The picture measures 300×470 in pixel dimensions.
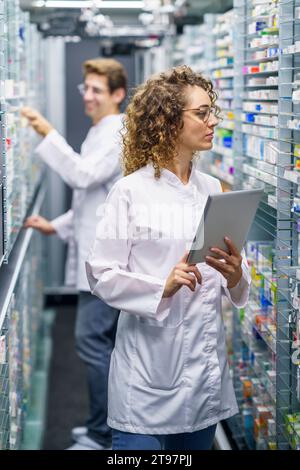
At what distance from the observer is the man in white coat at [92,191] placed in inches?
157

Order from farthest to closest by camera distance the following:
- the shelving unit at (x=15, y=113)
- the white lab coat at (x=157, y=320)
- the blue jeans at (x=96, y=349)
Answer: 1. the blue jeans at (x=96, y=349)
2. the shelving unit at (x=15, y=113)
3. the white lab coat at (x=157, y=320)

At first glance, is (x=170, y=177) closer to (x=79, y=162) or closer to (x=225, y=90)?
(x=79, y=162)


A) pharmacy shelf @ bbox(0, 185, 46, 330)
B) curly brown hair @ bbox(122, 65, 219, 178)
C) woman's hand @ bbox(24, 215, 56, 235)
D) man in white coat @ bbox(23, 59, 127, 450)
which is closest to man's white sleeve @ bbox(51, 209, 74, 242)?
man in white coat @ bbox(23, 59, 127, 450)

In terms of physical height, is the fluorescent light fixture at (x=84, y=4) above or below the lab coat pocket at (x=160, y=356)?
above

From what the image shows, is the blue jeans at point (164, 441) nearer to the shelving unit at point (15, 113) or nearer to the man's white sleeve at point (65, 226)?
the shelving unit at point (15, 113)

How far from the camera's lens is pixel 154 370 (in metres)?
2.51

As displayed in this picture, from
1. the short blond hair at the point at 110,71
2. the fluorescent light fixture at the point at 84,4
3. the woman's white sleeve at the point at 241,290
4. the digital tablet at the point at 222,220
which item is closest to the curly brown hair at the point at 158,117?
the digital tablet at the point at 222,220

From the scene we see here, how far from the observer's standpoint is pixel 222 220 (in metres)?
2.30

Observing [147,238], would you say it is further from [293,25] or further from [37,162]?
[37,162]

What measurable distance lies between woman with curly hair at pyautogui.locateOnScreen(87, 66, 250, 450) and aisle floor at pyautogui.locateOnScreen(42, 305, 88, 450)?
1810mm

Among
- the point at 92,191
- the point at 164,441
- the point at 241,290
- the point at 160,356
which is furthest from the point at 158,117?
the point at 92,191

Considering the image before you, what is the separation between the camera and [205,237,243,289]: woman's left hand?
2.37m
